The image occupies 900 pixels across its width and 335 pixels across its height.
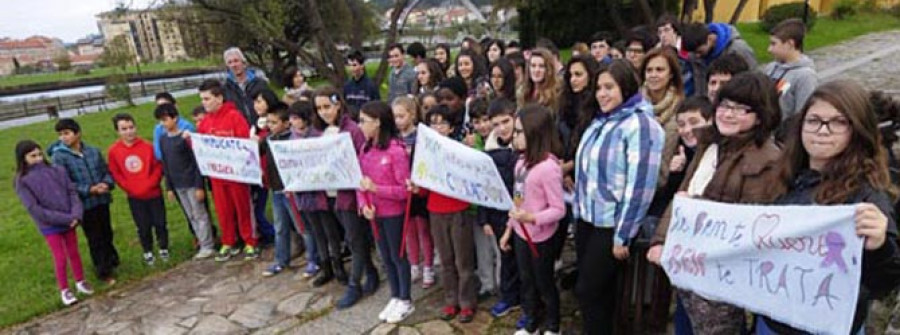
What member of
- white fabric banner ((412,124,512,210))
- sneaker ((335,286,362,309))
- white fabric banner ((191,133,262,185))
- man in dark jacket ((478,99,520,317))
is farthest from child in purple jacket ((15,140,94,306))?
man in dark jacket ((478,99,520,317))

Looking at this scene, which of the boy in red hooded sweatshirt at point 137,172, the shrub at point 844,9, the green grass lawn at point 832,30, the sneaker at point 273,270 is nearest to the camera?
the sneaker at point 273,270

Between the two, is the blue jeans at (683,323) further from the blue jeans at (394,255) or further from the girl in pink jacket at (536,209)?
the blue jeans at (394,255)

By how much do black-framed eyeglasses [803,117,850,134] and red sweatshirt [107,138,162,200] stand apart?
590 centimetres

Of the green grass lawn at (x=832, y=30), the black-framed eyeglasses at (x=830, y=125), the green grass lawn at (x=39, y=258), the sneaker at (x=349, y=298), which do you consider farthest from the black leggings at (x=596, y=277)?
the green grass lawn at (x=832, y=30)

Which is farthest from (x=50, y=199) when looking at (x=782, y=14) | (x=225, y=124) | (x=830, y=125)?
(x=782, y=14)

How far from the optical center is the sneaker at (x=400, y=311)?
14.9ft

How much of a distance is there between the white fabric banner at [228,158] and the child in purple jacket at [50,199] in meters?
1.16

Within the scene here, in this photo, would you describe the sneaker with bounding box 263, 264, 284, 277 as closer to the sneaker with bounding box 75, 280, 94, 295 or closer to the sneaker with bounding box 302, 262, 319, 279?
the sneaker with bounding box 302, 262, 319, 279

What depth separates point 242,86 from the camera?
21.7 feet

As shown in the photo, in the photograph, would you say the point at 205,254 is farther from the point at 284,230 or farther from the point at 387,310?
the point at 387,310

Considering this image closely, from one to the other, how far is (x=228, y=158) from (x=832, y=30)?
23.9 m

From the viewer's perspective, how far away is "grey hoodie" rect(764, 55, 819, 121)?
4.30 metres

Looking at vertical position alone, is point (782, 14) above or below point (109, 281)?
above

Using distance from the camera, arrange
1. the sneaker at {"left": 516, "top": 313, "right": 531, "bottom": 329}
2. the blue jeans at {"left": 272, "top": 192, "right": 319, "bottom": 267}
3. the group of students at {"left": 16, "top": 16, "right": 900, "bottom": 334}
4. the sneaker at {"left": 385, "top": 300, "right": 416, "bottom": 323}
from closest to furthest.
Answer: the group of students at {"left": 16, "top": 16, "right": 900, "bottom": 334}
the sneaker at {"left": 516, "top": 313, "right": 531, "bottom": 329}
the sneaker at {"left": 385, "top": 300, "right": 416, "bottom": 323}
the blue jeans at {"left": 272, "top": 192, "right": 319, "bottom": 267}
